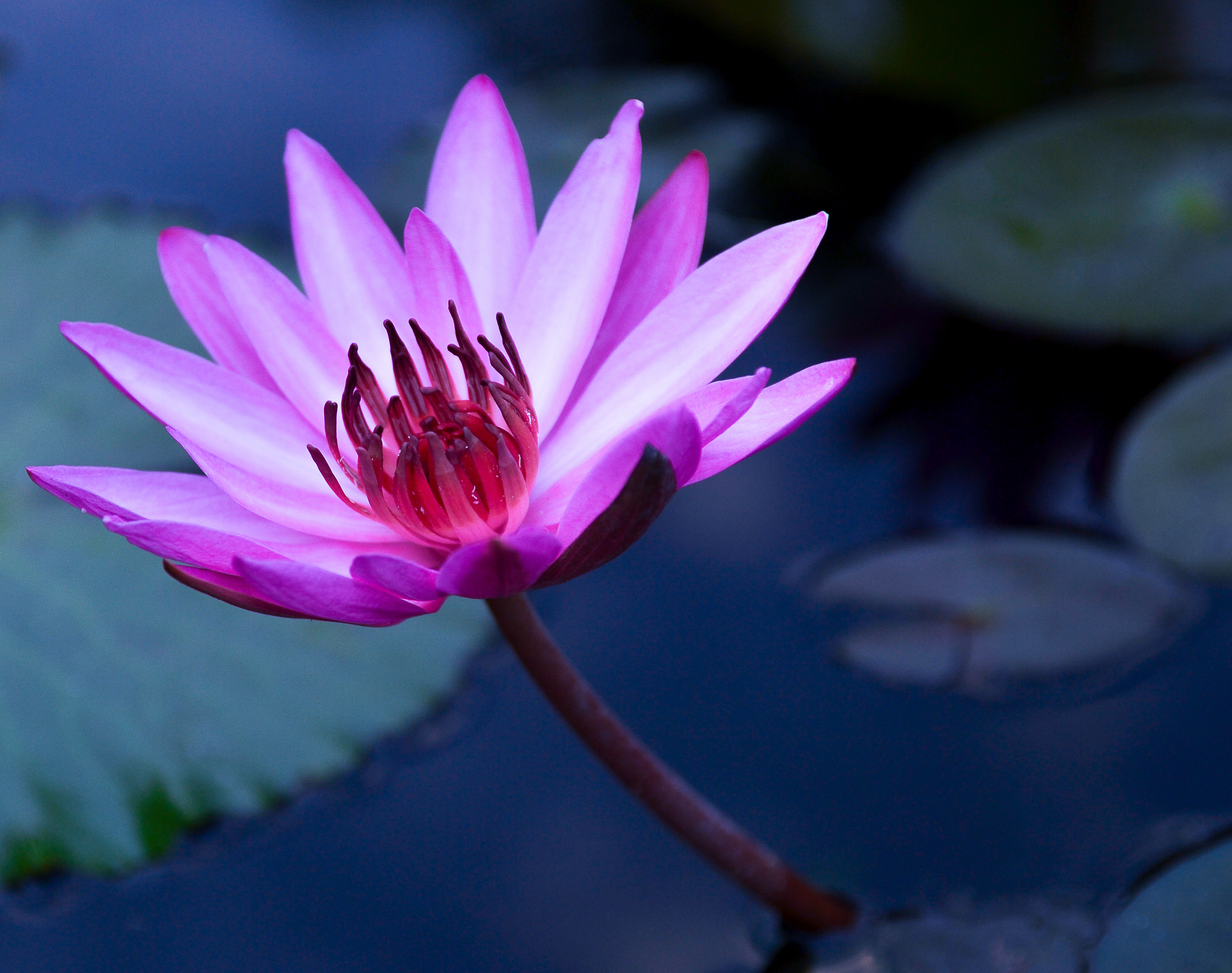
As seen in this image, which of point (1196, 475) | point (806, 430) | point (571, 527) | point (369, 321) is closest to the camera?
point (571, 527)

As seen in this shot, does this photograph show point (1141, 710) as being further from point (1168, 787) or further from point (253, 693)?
point (253, 693)

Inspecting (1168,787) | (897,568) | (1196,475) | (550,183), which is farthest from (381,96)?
(1168,787)

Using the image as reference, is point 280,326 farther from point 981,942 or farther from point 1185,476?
point 1185,476

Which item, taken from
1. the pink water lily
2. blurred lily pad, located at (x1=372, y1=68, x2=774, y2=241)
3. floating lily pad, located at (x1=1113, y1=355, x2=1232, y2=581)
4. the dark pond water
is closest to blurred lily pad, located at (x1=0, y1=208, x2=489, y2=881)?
the dark pond water

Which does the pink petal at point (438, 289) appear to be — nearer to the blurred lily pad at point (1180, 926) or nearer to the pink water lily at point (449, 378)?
the pink water lily at point (449, 378)

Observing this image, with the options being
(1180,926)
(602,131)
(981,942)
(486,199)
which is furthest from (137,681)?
(602,131)
